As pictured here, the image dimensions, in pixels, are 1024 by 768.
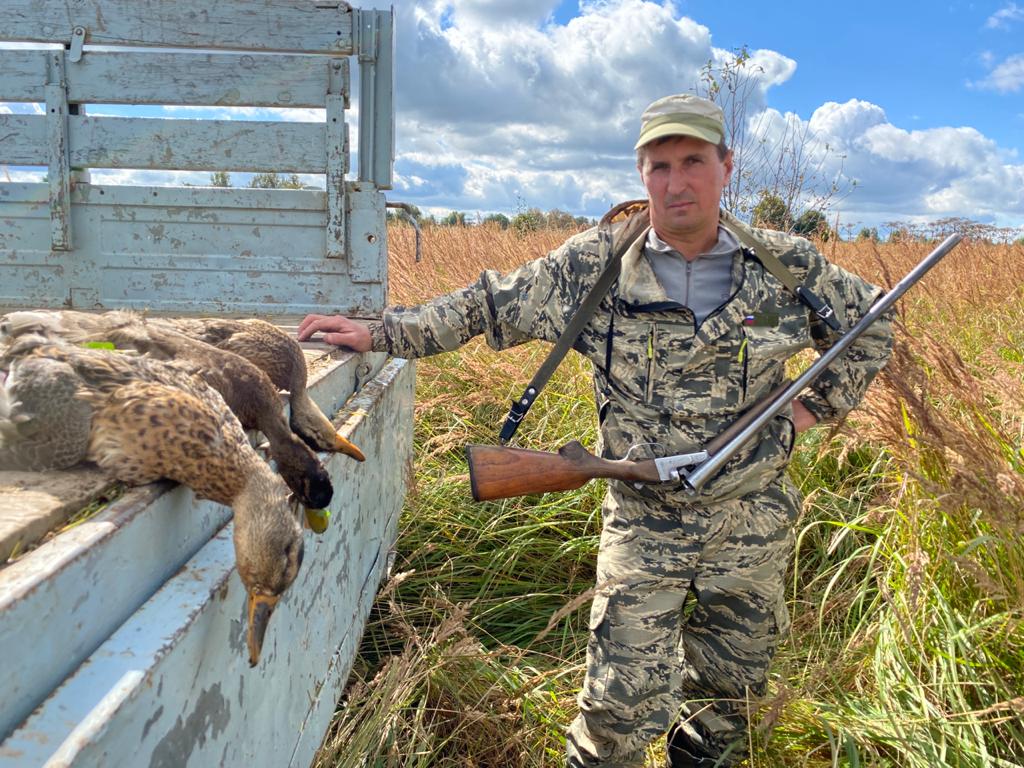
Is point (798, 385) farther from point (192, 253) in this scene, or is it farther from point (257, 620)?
point (192, 253)

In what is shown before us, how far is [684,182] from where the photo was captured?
258 centimetres

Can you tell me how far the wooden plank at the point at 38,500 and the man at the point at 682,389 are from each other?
1398 mm

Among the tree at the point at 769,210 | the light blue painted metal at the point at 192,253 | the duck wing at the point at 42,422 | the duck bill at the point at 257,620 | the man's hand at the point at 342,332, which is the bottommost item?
the duck bill at the point at 257,620

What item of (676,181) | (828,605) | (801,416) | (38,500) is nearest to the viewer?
(38,500)

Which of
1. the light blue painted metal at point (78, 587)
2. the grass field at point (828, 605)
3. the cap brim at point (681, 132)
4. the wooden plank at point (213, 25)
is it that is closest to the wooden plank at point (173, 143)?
the wooden plank at point (213, 25)

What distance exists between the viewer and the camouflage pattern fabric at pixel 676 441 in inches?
102

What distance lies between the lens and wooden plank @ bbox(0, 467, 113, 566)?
126 centimetres

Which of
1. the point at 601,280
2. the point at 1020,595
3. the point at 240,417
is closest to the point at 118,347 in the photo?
the point at 240,417

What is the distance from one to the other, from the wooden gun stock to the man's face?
2.70 feet

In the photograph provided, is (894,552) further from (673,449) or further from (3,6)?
(3,6)

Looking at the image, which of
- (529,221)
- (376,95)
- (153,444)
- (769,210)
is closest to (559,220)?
(529,221)

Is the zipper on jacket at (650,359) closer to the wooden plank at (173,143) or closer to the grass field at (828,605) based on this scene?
the grass field at (828,605)

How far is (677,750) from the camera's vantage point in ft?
9.61

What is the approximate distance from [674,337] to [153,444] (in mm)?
1661
